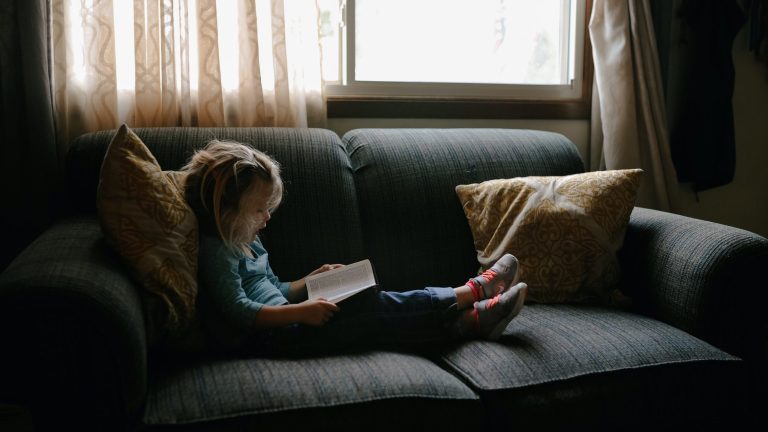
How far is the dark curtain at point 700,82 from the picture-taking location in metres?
2.70

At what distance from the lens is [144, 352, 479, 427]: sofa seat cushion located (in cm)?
126

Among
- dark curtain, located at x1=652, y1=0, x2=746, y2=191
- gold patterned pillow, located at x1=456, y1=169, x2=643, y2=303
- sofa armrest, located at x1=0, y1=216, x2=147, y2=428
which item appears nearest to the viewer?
sofa armrest, located at x1=0, y1=216, x2=147, y2=428

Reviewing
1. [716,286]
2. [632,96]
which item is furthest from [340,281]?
[632,96]

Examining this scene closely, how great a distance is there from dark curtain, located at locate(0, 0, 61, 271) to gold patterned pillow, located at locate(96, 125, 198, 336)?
598 mm

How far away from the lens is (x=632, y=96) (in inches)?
102

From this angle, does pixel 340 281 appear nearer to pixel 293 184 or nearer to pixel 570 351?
pixel 293 184

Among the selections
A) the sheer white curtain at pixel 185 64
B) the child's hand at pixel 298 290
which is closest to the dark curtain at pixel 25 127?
the sheer white curtain at pixel 185 64

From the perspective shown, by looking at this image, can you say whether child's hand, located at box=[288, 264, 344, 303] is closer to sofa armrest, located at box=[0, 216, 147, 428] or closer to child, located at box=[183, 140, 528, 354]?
child, located at box=[183, 140, 528, 354]

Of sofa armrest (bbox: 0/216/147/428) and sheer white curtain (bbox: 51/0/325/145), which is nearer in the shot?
sofa armrest (bbox: 0/216/147/428)

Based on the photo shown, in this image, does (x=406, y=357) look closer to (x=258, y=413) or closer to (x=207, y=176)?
(x=258, y=413)

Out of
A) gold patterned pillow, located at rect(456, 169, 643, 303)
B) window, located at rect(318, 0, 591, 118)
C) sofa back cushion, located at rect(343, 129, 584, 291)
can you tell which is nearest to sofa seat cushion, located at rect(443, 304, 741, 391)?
gold patterned pillow, located at rect(456, 169, 643, 303)

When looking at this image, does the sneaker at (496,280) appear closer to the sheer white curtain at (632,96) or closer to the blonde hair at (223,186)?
the blonde hair at (223,186)

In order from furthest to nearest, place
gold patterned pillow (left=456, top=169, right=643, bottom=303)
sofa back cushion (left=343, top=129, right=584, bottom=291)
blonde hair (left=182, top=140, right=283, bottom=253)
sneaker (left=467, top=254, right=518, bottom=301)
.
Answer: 1. sofa back cushion (left=343, top=129, right=584, bottom=291)
2. gold patterned pillow (left=456, top=169, right=643, bottom=303)
3. sneaker (left=467, top=254, right=518, bottom=301)
4. blonde hair (left=182, top=140, right=283, bottom=253)

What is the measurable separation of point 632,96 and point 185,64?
163cm
